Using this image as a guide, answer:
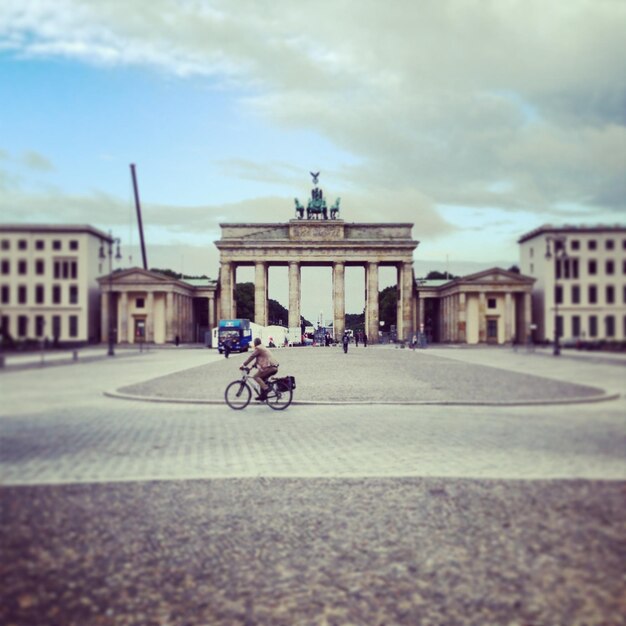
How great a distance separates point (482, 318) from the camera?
4.79 m

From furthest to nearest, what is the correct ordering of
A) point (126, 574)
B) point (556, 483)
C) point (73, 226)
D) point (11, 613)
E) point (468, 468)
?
point (468, 468) < point (126, 574) < point (556, 483) < point (73, 226) < point (11, 613)

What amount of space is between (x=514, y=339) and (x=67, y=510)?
118 inches

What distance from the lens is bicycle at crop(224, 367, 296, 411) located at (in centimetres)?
769

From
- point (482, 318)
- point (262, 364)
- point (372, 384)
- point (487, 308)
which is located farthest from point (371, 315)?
point (487, 308)

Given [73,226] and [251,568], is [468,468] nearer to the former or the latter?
[251,568]

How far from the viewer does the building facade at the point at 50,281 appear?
10.0 ft

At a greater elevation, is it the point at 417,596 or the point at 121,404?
the point at 121,404

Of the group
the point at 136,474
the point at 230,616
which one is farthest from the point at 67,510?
the point at 136,474

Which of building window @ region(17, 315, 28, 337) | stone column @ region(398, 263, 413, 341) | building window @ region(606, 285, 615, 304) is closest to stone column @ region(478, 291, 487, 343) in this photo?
building window @ region(606, 285, 615, 304)

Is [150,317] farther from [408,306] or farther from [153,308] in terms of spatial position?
[408,306]

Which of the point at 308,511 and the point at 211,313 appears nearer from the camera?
the point at 308,511

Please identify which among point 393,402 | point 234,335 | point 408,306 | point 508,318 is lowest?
point 393,402

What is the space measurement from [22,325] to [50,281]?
292 millimetres

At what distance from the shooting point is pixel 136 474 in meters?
5.27
